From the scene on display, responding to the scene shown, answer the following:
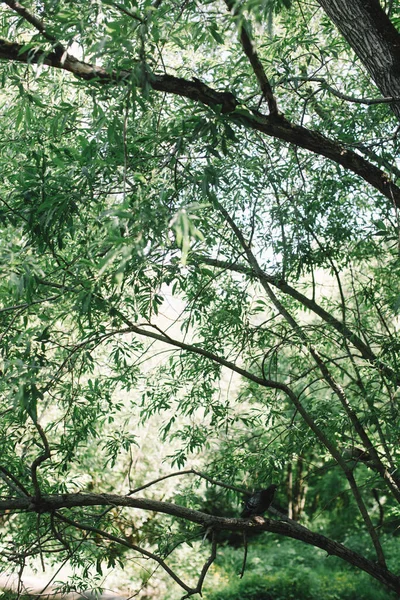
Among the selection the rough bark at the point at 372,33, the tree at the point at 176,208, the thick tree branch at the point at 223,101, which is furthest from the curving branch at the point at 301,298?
the rough bark at the point at 372,33

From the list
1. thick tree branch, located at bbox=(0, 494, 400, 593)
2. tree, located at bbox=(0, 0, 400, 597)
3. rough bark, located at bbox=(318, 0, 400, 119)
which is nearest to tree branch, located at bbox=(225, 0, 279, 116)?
tree, located at bbox=(0, 0, 400, 597)

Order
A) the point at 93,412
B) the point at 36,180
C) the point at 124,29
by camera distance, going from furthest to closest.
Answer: the point at 93,412 → the point at 36,180 → the point at 124,29

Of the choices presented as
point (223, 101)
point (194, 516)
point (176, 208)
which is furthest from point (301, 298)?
point (223, 101)

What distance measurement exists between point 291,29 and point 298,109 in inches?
18.7

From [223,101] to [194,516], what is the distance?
1734 mm

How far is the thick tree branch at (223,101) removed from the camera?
195cm

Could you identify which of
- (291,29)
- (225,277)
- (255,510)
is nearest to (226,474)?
(255,510)

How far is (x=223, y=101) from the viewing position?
6.88ft

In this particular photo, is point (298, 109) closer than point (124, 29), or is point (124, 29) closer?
point (124, 29)

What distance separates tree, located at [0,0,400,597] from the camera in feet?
6.22

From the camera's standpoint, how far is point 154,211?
1.79 m

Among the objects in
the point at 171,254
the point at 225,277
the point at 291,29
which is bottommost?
the point at 171,254

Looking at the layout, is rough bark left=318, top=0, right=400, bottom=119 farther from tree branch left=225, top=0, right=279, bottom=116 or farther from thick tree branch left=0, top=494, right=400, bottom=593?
thick tree branch left=0, top=494, right=400, bottom=593

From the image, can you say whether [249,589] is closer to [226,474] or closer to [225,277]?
[226,474]
